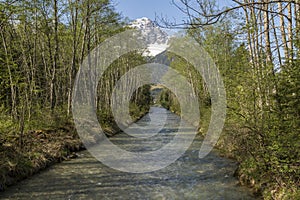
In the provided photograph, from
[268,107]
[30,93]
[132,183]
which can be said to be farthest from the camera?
[30,93]

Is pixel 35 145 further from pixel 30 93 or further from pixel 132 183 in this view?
pixel 132 183

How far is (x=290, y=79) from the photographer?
5.29 meters

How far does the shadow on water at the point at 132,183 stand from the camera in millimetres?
7239

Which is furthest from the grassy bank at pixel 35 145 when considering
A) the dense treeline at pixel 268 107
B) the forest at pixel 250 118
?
the dense treeline at pixel 268 107

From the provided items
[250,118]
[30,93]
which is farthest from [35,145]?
[250,118]

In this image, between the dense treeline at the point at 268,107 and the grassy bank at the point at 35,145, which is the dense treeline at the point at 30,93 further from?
the dense treeline at the point at 268,107

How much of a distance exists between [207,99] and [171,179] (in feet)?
53.3

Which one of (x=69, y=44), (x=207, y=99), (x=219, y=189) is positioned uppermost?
(x=69, y=44)

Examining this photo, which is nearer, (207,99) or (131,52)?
(207,99)

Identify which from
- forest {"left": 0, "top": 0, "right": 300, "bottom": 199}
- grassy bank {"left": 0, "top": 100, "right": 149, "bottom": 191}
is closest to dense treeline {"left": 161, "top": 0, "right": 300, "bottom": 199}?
forest {"left": 0, "top": 0, "right": 300, "bottom": 199}

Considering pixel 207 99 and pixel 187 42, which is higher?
pixel 187 42

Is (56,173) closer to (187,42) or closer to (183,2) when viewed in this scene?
(183,2)

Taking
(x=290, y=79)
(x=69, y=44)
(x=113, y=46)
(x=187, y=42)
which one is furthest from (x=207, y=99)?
(x=290, y=79)

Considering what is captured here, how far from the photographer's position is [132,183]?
27.6 feet
